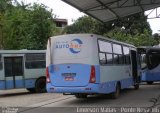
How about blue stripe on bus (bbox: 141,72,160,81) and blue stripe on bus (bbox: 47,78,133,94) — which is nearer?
blue stripe on bus (bbox: 47,78,133,94)

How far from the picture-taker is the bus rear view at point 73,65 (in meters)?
16.7

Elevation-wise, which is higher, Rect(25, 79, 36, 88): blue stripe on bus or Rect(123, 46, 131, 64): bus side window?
Rect(123, 46, 131, 64): bus side window

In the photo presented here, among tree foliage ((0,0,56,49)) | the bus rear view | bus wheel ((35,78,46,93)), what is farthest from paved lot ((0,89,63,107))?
tree foliage ((0,0,56,49))

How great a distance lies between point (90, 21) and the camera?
64.2 m

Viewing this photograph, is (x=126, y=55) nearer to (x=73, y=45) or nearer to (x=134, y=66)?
(x=134, y=66)

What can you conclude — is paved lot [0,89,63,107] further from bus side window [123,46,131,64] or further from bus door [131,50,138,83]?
bus door [131,50,138,83]

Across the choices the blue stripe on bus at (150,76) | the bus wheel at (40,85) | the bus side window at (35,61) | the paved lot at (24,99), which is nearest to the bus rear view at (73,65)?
the paved lot at (24,99)

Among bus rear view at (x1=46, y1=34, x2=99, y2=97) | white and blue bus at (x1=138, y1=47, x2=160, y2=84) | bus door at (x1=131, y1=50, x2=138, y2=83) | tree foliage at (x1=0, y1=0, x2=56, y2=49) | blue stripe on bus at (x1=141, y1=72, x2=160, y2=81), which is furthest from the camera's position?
tree foliage at (x1=0, y1=0, x2=56, y2=49)

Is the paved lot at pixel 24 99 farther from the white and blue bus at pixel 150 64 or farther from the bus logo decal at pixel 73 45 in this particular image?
the white and blue bus at pixel 150 64

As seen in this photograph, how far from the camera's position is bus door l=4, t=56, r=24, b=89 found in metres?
23.3

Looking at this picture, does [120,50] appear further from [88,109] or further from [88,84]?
[88,109]

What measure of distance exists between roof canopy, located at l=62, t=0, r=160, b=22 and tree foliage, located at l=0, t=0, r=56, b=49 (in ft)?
46.0

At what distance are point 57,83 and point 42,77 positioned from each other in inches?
321

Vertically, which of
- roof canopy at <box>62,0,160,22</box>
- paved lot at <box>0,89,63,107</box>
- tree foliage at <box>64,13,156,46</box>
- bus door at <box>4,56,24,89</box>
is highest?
tree foliage at <box>64,13,156,46</box>
